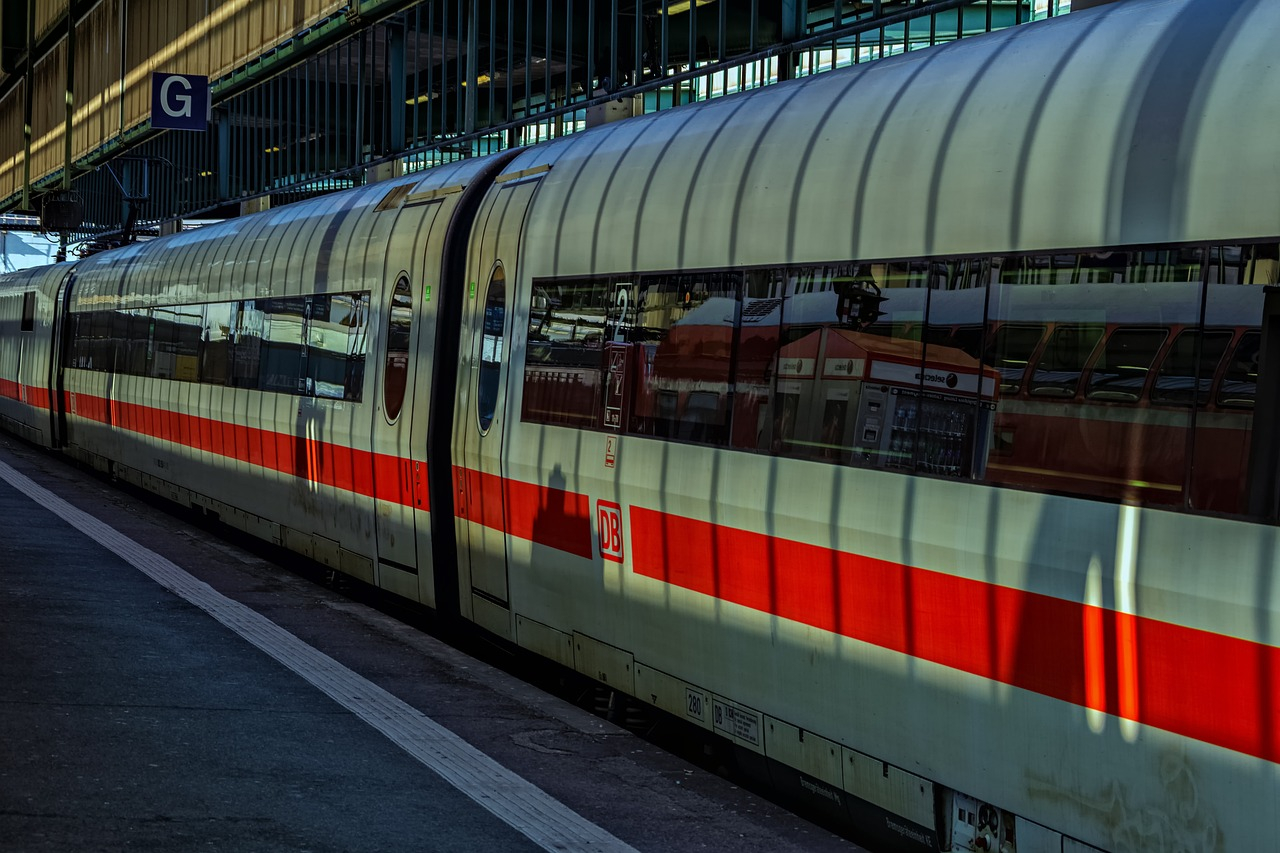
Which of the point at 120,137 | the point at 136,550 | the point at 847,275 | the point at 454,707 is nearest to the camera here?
the point at 847,275

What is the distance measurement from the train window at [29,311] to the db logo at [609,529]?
23.0 meters

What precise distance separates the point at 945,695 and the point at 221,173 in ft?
99.2

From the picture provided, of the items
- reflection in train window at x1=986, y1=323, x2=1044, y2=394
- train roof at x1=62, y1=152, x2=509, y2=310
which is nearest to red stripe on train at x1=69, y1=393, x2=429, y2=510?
train roof at x1=62, y1=152, x2=509, y2=310

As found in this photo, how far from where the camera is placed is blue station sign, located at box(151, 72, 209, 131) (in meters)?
24.7

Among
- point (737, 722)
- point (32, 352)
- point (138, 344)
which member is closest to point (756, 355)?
point (737, 722)

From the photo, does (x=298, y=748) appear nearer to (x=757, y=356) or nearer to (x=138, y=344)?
(x=757, y=356)

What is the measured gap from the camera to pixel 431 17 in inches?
863

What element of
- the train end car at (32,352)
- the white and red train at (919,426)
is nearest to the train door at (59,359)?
the train end car at (32,352)

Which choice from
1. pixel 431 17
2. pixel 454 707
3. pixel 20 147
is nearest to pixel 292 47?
pixel 431 17

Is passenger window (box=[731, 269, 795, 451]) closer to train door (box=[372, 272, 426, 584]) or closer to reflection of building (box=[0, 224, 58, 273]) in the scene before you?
train door (box=[372, 272, 426, 584])

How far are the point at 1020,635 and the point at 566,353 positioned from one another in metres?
3.86

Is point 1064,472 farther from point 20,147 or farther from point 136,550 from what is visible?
point 20,147

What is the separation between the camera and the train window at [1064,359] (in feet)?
15.3

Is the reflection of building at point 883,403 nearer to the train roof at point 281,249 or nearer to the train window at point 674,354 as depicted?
the train window at point 674,354
